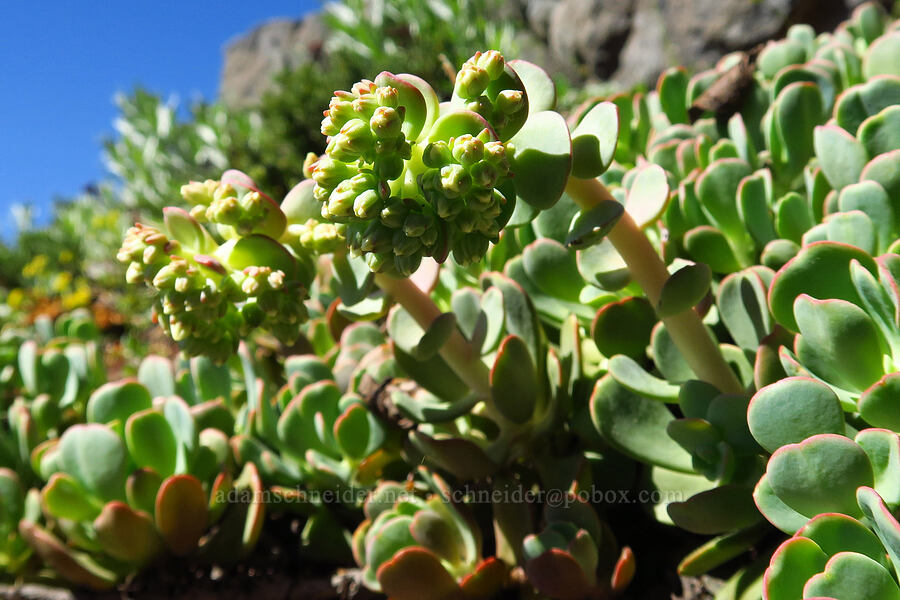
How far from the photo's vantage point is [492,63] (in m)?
0.77

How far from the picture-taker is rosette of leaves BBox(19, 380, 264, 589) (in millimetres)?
1290

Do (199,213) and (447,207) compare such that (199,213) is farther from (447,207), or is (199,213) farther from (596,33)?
(596,33)

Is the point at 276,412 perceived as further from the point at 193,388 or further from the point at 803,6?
the point at 803,6

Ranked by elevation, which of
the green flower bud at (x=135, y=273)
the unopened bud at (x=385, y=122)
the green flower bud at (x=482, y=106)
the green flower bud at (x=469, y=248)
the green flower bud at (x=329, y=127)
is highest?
the green flower bud at (x=135, y=273)

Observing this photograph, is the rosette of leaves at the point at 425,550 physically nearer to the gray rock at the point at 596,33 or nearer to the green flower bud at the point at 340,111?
the green flower bud at the point at 340,111

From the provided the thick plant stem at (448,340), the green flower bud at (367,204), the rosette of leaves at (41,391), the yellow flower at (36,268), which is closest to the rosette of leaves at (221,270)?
the thick plant stem at (448,340)

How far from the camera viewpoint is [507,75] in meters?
0.80

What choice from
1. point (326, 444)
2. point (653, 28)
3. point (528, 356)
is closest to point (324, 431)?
point (326, 444)

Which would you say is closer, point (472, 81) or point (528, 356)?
point (472, 81)

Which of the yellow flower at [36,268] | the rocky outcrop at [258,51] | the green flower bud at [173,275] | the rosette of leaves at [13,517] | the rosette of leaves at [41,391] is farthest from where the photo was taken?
the rocky outcrop at [258,51]

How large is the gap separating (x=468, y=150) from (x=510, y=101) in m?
0.10

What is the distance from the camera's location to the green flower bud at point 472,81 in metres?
0.76

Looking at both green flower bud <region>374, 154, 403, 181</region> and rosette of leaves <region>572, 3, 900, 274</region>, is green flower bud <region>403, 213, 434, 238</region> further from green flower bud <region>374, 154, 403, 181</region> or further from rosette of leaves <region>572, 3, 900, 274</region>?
rosette of leaves <region>572, 3, 900, 274</region>

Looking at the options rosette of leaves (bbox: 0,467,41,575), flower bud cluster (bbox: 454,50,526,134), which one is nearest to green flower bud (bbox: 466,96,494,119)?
flower bud cluster (bbox: 454,50,526,134)
